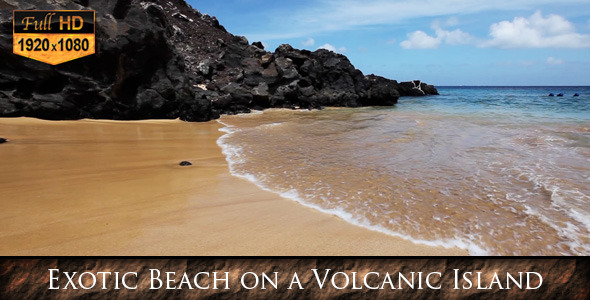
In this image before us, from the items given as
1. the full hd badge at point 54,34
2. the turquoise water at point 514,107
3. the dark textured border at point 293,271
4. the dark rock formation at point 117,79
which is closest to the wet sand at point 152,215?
the dark textured border at point 293,271

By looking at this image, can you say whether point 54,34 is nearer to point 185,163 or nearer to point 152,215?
point 185,163

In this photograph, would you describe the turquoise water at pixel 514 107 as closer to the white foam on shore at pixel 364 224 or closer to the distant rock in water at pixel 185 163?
the white foam on shore at pixel 364 224

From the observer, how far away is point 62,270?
74.3 inches

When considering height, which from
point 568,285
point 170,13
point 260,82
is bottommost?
point 568,285

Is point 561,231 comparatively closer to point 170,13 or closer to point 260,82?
point 260,82

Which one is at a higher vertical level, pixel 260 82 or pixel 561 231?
pixel 260 82

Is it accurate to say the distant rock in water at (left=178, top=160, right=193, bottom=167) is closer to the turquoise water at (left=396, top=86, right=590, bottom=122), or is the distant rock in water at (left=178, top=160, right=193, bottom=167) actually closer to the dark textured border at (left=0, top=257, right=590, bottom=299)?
the dark textured border at (left=0, top=257, right=590, bottom=299)

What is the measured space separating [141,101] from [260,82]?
38.2 ft

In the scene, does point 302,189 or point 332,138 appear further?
point 332,138

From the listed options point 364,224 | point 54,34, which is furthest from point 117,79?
point 364,224

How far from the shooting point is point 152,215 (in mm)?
3158

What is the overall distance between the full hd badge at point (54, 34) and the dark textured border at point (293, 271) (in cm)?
1252

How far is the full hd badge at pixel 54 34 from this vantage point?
10812 millimetres

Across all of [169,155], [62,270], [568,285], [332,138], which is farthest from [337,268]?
[332,138]
